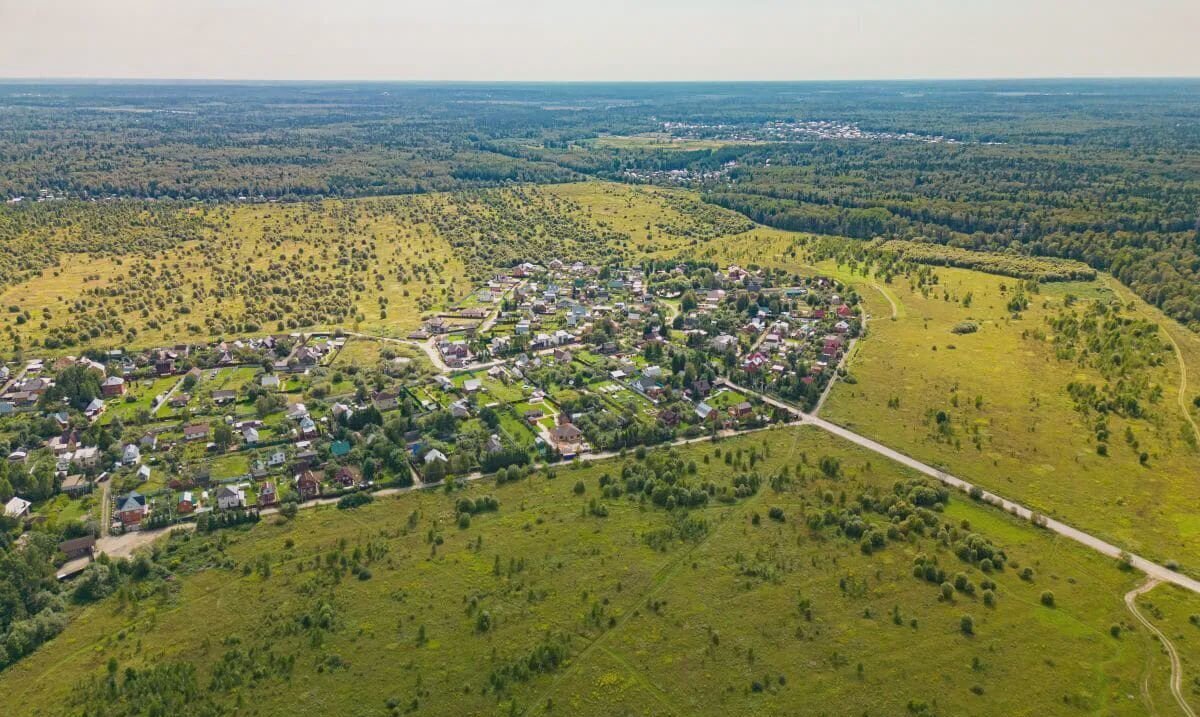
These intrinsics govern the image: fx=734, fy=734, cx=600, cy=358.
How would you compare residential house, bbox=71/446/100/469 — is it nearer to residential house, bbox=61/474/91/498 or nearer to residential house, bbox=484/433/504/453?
residential house, bbox=61/474/91/498

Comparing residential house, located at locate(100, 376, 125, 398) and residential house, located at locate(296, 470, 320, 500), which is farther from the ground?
residential house, located at locate(100, 376, 125, 398)

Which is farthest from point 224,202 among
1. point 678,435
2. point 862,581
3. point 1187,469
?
point 1187,469

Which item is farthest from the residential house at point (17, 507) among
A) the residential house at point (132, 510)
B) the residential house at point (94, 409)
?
the residential house at point (94, 409)

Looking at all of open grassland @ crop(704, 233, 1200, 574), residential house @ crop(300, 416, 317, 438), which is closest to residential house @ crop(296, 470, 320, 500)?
residential house @ crop(300, 416, 317, 438)

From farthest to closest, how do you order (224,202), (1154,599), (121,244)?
1. (224,202)
2. (121,244)
3. (1154,599)

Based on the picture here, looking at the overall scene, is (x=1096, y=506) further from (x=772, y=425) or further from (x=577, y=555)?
(x=577, y=555)

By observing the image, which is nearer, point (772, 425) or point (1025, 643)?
point (1025, 643)
